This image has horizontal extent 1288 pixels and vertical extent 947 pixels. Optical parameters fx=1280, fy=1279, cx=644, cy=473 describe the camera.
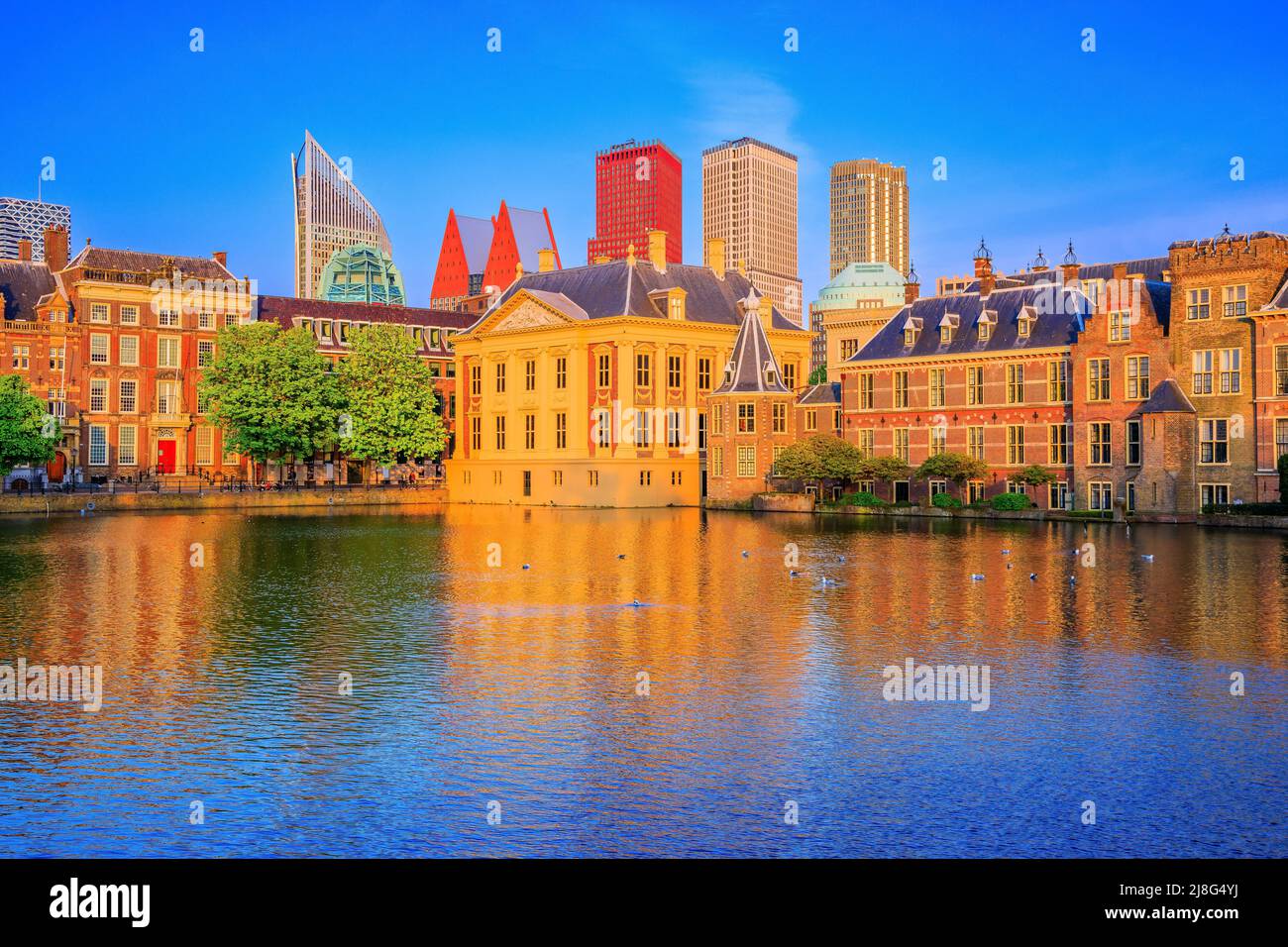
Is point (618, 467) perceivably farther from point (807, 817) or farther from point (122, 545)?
point (807, 817)

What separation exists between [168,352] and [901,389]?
62342 millimetres

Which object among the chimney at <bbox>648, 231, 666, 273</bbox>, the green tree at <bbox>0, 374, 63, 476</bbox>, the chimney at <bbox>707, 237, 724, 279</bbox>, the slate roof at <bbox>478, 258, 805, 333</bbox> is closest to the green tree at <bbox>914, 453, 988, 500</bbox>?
the slate roof at <bbox>478, 258, 805, 333</bbox>

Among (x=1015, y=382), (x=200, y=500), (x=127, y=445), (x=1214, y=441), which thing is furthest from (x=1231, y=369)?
(x=127, y=445)

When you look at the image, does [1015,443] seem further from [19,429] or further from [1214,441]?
[19,429]

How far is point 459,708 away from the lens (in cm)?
1912

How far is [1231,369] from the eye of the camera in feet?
220

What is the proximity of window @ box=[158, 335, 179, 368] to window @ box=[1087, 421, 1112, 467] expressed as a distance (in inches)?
2953

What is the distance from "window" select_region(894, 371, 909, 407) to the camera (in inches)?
3374

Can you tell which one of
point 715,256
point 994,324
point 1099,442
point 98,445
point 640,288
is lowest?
point 1099,442

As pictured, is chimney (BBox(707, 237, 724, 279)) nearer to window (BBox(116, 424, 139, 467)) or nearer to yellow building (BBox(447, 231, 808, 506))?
yellow building (BBox(447, 231, 808, 506))

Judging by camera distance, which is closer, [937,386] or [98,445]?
[937,386]

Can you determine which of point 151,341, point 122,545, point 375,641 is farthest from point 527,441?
point 375,641

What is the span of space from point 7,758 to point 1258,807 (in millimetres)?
15002
